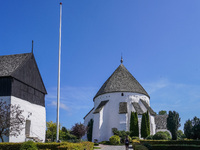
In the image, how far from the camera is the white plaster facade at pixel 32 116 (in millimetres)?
27562

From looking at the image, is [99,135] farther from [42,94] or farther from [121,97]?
[42,94]

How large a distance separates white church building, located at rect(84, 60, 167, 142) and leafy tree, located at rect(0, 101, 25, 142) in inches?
605

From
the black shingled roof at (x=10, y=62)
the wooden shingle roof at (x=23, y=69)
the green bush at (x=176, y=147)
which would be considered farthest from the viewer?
the wooden shingle roof at (x=23, y=69)

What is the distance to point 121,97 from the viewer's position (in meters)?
41.6

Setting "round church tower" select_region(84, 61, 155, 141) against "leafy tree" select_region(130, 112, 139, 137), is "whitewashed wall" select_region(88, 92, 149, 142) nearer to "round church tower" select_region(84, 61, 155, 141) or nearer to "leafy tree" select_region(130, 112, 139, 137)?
"round church tower" select_region(84, 61, 155, 141)

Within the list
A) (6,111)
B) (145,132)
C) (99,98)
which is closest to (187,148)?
(145,132)

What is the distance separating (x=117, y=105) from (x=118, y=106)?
0.29m

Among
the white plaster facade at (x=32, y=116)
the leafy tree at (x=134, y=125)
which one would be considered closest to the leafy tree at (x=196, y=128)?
the leafy tree at (x=134, y=125)

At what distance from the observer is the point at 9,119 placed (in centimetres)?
2428

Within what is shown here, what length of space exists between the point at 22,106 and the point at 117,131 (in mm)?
15516

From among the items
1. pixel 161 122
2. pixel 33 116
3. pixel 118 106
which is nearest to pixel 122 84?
pixel 118 106

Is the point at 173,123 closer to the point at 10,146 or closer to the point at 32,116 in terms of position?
the point at 32,116

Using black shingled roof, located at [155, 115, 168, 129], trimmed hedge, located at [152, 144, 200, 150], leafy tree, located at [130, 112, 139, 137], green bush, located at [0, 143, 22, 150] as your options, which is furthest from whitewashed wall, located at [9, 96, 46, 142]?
black shingled roof, located at [155, 115, 168, 129]

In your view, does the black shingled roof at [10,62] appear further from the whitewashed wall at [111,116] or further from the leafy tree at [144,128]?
the leafy tree at [144,128]
